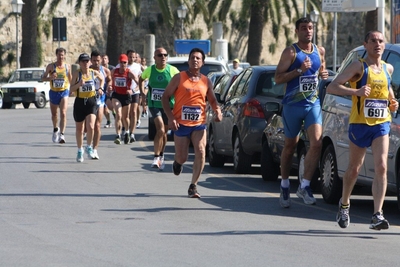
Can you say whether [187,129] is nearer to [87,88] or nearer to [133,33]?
[87,88]

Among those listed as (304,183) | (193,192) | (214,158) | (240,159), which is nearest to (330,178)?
(304,183)

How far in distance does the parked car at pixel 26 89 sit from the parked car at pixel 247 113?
81.0ft

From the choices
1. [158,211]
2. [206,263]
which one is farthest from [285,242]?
[158,211]

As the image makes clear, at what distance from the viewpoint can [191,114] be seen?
12.9 meters

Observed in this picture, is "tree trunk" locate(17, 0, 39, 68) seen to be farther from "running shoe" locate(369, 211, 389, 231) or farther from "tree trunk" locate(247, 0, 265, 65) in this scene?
"running shoe" locate(369, 211, 389, 231)

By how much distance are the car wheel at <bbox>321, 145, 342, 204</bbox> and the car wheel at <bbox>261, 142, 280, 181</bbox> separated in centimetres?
226

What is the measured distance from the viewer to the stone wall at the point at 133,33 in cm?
5466

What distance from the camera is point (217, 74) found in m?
21.5

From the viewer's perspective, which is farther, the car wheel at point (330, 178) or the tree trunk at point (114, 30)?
the tree trunk at point (114, 30)

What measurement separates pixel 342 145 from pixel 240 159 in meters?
4.24

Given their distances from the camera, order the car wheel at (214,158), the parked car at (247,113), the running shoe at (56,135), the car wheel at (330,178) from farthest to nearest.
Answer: the running shoe at (56,135)
the car wheel at (214,158)
the parked car at (247,113)
the car wheel at (330,178)

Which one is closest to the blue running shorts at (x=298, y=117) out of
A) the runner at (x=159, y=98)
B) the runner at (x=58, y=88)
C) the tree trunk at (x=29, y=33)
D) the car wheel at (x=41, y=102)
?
the runner at (x=159, y=98)

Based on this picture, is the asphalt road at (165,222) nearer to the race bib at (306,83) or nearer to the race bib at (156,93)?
the race bib at (156,93)

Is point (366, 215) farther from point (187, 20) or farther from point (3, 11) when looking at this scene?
point (187, 20)
